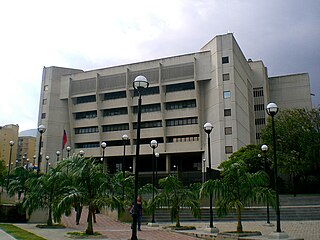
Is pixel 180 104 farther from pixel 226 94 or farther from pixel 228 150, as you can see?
pixel 228 150

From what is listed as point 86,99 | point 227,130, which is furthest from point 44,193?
point 86,99

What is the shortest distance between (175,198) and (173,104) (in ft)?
140

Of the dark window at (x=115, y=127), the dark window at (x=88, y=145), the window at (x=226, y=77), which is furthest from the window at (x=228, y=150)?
the dark window at (x=88, y=145)

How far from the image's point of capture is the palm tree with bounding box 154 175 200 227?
16.1 meters

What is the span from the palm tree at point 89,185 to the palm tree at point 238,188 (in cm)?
406

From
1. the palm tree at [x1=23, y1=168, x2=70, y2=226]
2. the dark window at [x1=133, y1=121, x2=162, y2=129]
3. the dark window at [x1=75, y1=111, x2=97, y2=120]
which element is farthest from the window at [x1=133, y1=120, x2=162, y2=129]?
the palm tree at [x1=23, y1=168, x2=70, y2=226]

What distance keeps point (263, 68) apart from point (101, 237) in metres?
59.3

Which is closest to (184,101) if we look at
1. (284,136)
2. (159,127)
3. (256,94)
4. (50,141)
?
(159,127)

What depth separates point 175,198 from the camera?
53.2ft

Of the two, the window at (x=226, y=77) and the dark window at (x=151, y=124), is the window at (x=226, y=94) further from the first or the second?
the dark window at (x=151, y=124)

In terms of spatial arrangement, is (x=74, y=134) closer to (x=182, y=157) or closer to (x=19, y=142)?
(x=182, y=157)

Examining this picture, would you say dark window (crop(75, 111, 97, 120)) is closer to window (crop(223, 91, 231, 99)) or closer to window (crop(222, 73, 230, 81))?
window (crop(223, 91, 231, 99))

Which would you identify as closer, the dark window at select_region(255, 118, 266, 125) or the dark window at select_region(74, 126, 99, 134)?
the dark window at select_region(255, 118, 266, 125)

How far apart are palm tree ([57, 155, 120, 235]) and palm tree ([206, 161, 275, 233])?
13.3 feet
